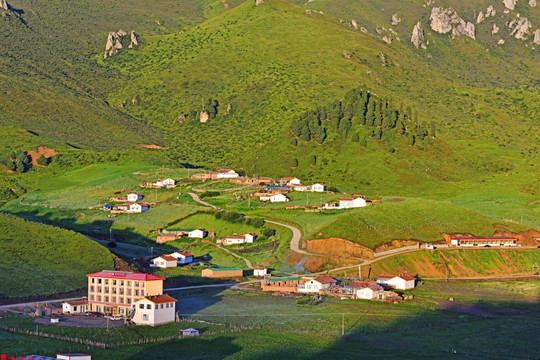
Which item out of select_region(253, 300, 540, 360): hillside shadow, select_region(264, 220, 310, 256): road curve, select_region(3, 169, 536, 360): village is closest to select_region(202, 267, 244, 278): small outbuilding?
select_region(3, 169, 536, 360): village

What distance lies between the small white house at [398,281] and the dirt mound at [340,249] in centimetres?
1055

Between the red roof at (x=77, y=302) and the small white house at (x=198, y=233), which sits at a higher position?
the small white house at (x=198, y=233)

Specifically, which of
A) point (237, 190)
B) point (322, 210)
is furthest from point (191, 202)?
point (322, 210)

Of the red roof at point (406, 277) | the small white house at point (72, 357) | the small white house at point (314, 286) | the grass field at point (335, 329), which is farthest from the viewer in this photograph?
the red roof at point (406, 277)

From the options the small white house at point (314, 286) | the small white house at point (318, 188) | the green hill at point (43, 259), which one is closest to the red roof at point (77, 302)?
the green hill at point (43, 259)

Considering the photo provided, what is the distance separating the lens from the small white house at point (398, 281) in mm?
124875

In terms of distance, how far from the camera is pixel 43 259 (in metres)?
119

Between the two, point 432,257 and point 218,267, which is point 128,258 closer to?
point 218,267

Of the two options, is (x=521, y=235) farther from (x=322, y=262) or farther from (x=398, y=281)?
(x=398, y=281)

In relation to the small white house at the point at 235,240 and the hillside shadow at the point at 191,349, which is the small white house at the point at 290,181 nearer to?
the small white house at the point at 235,240

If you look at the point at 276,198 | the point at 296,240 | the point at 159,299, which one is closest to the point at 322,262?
the point at 296,240

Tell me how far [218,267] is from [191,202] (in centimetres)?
4298

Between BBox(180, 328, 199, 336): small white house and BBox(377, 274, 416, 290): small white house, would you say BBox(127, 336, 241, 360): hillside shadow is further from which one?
BBox(377, 274, 416, 290): small white house

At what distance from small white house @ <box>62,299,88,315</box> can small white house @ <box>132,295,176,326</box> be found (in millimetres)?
6268
